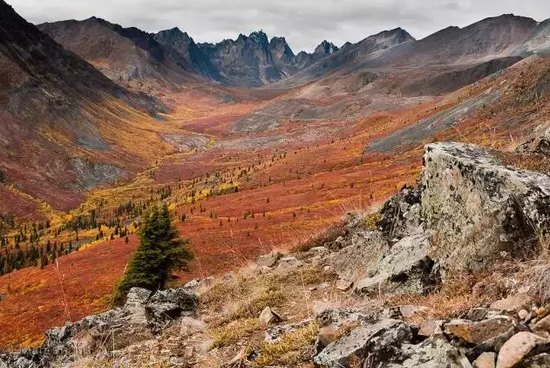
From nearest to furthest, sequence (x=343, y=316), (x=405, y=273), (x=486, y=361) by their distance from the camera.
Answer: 1. (x=486, y=361)
2. (x=343, y=316)
3. (x=405, y=273)

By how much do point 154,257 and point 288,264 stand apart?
1249 centimetres

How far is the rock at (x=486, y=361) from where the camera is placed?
4.47 m

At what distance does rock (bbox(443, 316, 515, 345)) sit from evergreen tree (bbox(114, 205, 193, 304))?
68.3 ft

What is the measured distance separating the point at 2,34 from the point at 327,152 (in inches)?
4463

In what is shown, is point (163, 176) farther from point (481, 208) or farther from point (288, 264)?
point (481, 208)

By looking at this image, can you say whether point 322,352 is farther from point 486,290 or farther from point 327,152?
point 327,152

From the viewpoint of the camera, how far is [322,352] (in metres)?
5.79

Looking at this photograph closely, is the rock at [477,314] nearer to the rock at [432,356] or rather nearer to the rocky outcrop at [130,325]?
the rock at [432,356]

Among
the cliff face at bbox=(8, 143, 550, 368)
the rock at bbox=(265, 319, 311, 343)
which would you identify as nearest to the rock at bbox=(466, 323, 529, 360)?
the cliff face at bbox=(8, 143, 550, 368)

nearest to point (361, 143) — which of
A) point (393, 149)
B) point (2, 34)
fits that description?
point (393, 149)

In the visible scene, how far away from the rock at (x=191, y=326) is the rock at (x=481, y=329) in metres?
5.73

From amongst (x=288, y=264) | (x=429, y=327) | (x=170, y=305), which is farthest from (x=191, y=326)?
(x=429, y=327)

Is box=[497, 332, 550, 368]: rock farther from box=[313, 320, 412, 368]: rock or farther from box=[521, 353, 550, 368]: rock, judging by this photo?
box=[313, 320, 412, 368]: rock

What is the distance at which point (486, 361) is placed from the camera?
452 centimetres
